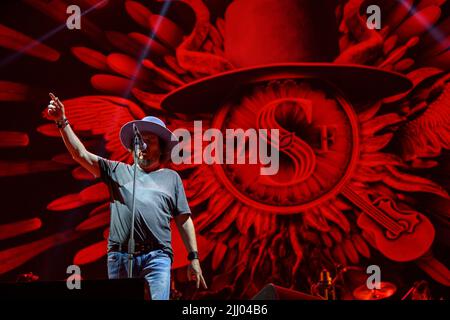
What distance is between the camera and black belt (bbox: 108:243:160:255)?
2879mm

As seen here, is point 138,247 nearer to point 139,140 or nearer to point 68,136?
point 139,140

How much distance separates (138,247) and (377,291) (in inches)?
85.1

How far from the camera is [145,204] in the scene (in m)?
2.97

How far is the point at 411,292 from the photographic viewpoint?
4402 mm

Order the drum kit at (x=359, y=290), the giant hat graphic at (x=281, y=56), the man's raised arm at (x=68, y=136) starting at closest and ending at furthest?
the man's raised arm at (x=68, y=136) < the drum kit at (x=359, y=290) < the giant hat graphic at (x=281, y=56)

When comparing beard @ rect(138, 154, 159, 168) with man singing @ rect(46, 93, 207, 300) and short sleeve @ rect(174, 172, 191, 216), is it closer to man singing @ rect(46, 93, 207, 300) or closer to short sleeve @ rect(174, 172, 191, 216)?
man singing @ rect(46, 93, 207, 300)

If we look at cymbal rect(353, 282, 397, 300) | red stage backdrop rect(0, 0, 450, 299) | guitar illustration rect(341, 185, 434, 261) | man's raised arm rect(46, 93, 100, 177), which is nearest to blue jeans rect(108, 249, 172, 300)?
man's raised arm rect(46, 93, 100, 177)

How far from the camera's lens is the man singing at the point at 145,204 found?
287 centimetres

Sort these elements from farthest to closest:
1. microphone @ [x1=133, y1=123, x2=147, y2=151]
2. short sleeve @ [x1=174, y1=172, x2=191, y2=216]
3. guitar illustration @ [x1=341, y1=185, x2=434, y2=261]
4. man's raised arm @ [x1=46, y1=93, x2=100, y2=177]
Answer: guitar illustration @ [x1=341, y1=185, x2=434, y2=261] → short sleeve @ [x1=174, y1=172, x2=191, y2=216] → microphone @ [x1=133, y1=123, x2=147, y2=151] → man's raised arm @ [x1=46, y1=93, x2=100, y2=177]

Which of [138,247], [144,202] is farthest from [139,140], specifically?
[138,247]

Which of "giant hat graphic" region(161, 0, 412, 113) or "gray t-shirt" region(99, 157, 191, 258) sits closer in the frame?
"gray t-shirt" region(99, 157, 191, 258)

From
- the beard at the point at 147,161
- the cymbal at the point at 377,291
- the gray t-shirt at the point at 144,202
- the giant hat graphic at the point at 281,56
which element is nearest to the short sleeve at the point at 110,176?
the gray t-shirt at the point at 144,202

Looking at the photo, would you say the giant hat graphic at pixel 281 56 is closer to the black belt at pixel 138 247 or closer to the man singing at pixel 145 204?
the man singing at pixel 145 204
